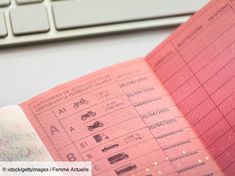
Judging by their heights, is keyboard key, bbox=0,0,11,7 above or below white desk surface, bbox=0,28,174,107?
above

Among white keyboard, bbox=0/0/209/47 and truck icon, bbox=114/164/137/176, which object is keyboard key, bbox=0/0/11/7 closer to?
white keyboard, bbox=0/0/209/47

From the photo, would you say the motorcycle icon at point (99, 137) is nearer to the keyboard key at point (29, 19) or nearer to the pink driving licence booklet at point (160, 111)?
the pink driving licence booklet at point (160, 111)

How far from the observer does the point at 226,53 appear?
0.34m

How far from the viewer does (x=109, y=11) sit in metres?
0.39

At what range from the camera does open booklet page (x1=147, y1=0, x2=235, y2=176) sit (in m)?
0.33

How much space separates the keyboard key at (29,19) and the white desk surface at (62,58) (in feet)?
0.05

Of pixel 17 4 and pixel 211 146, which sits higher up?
pixel 17 4

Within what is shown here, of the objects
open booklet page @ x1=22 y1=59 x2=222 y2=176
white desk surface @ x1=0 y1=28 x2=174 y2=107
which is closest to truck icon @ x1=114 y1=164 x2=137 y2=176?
open booklet page @ x1=22 y1=59 x2=222 y2=176

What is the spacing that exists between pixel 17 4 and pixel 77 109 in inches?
5.0

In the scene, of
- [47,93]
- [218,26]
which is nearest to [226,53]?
[218,26]

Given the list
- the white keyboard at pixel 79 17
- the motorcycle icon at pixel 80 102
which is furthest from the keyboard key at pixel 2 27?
the motorcycle icon at pixel 80 102

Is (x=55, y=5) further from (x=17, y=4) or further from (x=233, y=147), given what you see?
(x=233, y=147)

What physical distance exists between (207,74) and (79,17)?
0.42 feet

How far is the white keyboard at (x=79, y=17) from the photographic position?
0.39 m
